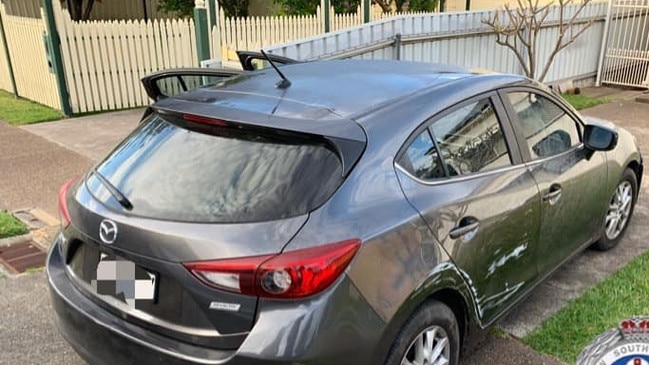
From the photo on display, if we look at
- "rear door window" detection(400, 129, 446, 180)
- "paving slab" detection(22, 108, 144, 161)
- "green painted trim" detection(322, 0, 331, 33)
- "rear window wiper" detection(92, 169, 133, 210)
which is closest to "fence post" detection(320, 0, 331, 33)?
"green painted trim" detection(322, 0, 331, 33)

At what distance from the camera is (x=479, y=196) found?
108 inches

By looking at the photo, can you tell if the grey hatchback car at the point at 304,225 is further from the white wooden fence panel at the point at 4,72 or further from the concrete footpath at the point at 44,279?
the white wooden fence panel at the point at 4,72

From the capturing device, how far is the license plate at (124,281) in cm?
219

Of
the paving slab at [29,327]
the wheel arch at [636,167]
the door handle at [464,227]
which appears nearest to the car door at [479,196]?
the door handle at [464,227]

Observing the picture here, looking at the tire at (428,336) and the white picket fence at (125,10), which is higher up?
the white picket fence at (125,10)

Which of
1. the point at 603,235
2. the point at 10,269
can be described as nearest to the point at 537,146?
the point at 603,235

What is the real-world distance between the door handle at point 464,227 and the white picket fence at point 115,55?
826 cm

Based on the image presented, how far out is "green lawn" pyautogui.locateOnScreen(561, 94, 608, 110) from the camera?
32.8ft

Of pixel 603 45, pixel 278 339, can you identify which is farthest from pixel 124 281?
pixel 603 45

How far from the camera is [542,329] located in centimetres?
339

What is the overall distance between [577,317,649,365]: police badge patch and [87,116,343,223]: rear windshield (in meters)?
1.12

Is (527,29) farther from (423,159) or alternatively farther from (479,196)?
(423,159)

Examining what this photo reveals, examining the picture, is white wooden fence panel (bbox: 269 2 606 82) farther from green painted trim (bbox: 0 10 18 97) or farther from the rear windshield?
green painted trim (bbox: 0 10 18 97)

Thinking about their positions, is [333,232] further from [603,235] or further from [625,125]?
[625,125]
